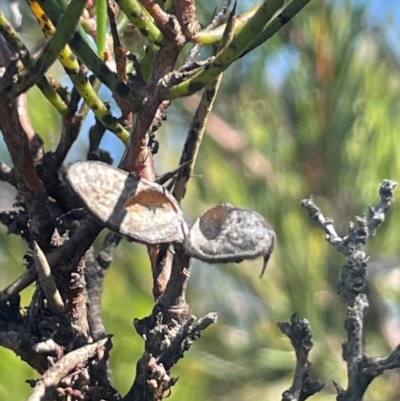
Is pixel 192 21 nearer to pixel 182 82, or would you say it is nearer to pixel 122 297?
pixel 182 82

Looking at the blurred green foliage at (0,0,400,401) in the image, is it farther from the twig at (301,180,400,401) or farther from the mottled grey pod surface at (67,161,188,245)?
the mottled grey pod surface at (67,161,188,245)

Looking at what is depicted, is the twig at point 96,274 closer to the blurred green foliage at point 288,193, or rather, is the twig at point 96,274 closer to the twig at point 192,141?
the twig at point 192,141

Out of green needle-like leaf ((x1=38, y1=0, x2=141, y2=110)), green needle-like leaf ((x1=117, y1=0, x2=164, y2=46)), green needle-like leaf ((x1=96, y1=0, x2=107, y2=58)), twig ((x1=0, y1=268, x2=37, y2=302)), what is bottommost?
twig ((x1=0, y1=268, x2=37, y2=302))

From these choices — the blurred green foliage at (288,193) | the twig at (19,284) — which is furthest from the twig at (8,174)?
the blurred green foliage at (288,193)

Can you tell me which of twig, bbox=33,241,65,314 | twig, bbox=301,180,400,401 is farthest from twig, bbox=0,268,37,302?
twig, bbox=301,180,400,401

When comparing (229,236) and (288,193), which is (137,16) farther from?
(288,193)

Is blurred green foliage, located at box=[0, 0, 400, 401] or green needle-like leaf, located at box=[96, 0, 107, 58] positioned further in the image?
blurred green foliage, located at box=[0, 0, 400, 401]
